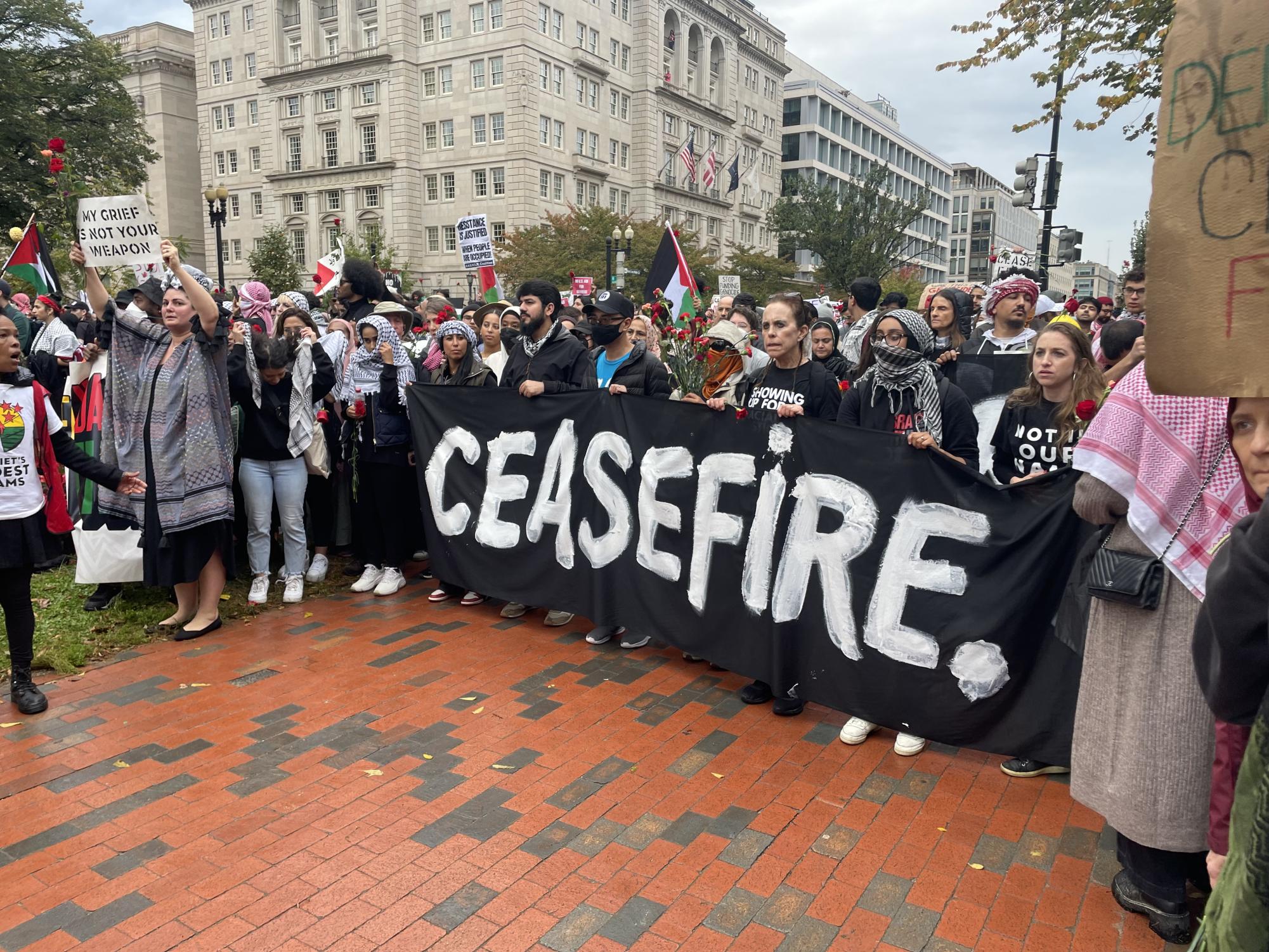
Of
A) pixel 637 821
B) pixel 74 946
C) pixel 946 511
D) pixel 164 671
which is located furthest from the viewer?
pixel 164 671

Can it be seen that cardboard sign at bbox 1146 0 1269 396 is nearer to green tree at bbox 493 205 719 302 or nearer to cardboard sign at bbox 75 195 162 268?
cardboard sign at bbox 75 195 162 268

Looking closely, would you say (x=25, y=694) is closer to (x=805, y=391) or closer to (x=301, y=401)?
(x=301, y=401)

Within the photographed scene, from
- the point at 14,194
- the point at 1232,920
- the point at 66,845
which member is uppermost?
the point at 14,194

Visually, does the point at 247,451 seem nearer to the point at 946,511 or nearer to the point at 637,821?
the point at 637,821

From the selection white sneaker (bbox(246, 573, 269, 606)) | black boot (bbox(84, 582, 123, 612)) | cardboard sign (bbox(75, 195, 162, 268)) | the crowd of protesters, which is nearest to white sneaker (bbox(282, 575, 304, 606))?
the crowd of protesters

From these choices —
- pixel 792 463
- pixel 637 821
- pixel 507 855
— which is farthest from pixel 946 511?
pixel 507 855

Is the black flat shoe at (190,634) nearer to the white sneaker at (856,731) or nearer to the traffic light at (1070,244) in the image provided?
the white sneaker at (856,731)

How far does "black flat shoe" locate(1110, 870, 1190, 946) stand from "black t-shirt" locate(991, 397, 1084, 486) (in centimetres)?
172

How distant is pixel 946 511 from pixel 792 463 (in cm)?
82

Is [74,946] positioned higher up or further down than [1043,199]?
further down

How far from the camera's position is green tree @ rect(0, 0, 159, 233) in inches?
1328

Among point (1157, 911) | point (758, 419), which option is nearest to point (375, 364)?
point (758, 419)

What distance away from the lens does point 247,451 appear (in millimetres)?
6254

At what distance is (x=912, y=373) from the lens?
4359 millimetres
